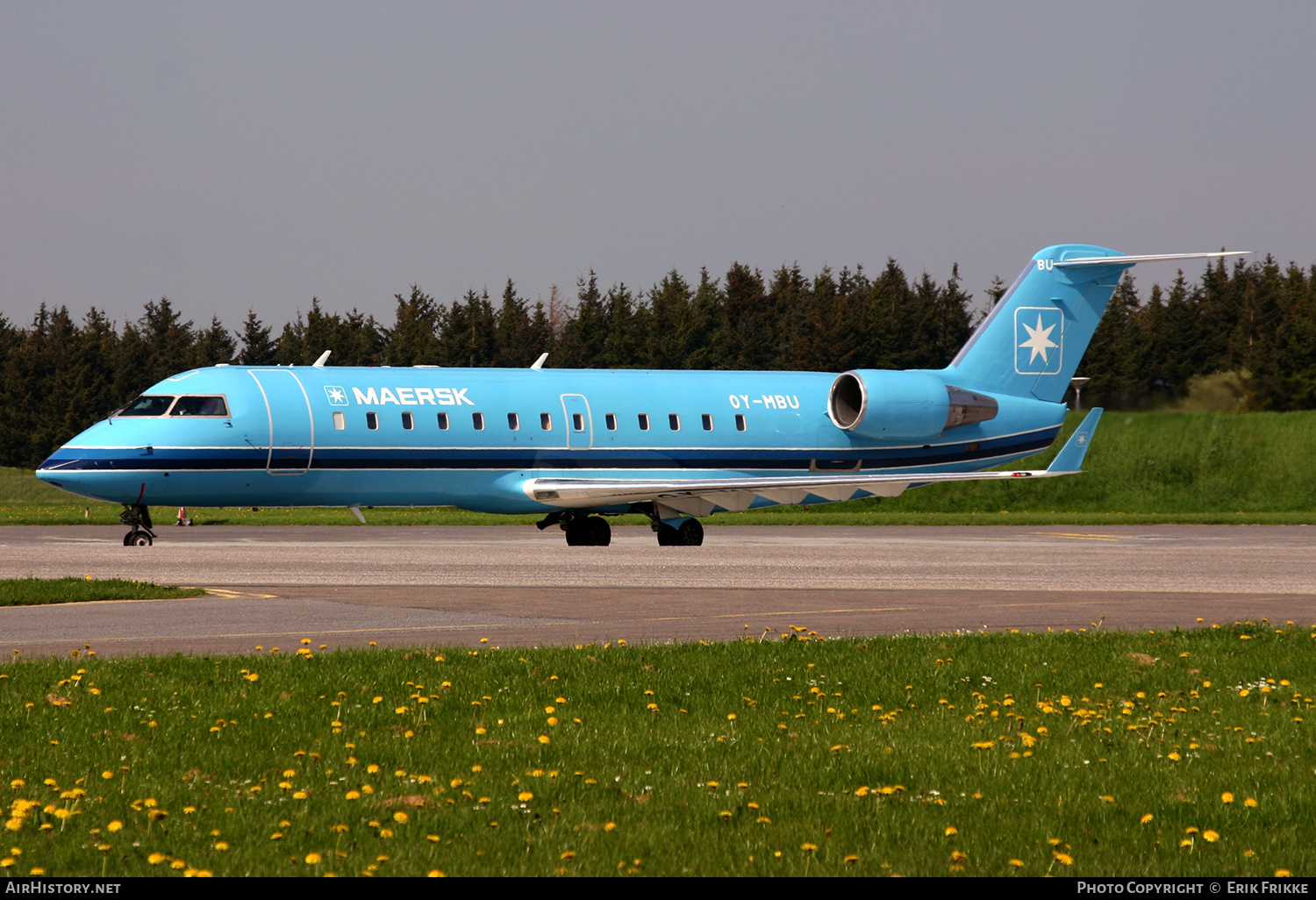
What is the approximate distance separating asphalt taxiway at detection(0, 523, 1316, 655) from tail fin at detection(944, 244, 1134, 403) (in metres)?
4.59

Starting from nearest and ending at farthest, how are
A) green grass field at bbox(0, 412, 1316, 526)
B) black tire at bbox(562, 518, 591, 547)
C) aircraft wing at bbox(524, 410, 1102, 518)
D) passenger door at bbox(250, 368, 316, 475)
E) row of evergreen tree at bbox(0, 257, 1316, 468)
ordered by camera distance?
passenger door at bbox(250, 368, 316, 475) < aircraft wing at bbox(524, 410, 1102, 518) < black tire at bbox(562, 518, 591, 547) < green grass field at bbox(0, 412, 1316, 526) < row of evergreen tree at bbox(0, 257, 1316, 468)

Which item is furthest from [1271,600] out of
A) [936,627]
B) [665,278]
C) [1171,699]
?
[665,278]

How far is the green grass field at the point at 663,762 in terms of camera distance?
694cm

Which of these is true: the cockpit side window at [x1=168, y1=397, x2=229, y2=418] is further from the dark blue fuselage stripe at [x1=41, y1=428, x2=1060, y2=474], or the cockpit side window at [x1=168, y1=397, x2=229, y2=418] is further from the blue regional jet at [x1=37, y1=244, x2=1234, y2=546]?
the dark blue fuselage stripe at [x1=41, y1=428, x2=1060, y2=474]

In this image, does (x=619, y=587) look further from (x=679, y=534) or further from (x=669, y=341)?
(x=669, y=341)

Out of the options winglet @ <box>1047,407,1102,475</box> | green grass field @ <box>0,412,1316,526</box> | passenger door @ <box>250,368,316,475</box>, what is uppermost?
passenger door @ <box>250,368,316,475</box>

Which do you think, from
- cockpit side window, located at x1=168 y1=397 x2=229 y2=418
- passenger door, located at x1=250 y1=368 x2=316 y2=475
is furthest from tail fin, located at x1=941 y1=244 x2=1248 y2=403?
cockpit side window, located at x1=168 y1=397 x2=229 y2=418

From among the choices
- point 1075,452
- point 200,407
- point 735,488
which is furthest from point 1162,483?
point 200,407

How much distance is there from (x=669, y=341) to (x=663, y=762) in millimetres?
91293

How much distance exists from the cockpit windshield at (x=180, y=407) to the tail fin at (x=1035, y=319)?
63.0 feet

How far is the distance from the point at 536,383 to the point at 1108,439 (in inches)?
1581

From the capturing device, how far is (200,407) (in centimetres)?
2964

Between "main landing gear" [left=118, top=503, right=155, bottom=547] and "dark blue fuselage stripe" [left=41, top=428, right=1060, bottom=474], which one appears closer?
"dark blue fuselage stripe" [left=41, top=428, right=1060, bottom=474]

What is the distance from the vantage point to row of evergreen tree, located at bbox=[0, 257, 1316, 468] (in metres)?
97.2
